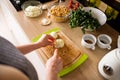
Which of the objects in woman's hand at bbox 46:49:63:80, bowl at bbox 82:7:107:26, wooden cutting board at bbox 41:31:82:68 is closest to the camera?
woman's hand at bbox 46:49:63:80

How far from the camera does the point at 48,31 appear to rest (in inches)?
37.6

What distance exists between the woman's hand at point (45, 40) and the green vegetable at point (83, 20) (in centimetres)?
16

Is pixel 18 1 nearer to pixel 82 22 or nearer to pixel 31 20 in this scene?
pixel 31 20

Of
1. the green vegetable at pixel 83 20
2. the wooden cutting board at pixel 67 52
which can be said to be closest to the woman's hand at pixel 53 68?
the wooden cutting board at pixel 67 52

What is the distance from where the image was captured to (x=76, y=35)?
0.95 m

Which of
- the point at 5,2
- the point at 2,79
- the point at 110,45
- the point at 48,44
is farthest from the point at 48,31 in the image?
the point at 2,79

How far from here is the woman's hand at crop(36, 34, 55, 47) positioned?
84 centimetres

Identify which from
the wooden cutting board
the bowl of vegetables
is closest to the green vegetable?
the bowl of vegetables

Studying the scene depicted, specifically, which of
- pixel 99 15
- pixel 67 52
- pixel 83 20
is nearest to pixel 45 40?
pixel 67 52

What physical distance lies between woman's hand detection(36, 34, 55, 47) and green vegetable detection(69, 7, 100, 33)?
16 centimetres

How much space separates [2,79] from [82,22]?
0.64 m

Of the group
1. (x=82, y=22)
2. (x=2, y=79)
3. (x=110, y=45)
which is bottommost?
(x=110, y=45)

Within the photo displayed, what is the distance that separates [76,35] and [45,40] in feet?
0.67

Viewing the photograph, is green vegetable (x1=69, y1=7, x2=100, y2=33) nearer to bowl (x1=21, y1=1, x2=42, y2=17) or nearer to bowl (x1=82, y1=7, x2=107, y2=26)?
bowl (x1=82, y1=7, x2=107, y2=26)
